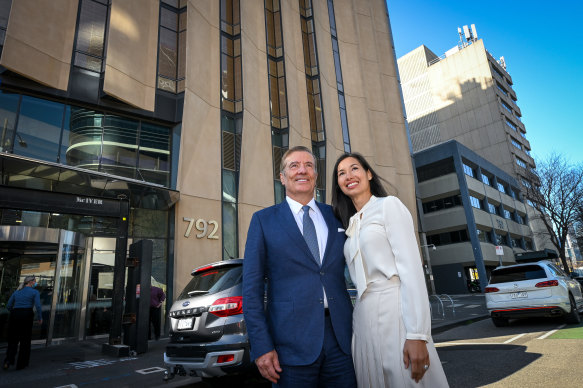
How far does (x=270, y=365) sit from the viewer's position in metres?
1.92

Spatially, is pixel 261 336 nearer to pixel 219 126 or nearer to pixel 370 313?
pixel 370 313

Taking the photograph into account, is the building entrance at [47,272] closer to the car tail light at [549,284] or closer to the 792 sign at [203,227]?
the 792 sign at [203,227]

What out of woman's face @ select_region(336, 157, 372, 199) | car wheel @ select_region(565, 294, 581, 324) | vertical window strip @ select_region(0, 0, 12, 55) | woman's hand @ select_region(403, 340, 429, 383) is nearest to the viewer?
woman's hand @ select_region(403, 340, 429, 383)

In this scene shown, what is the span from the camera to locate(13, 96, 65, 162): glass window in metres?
→ 11.2

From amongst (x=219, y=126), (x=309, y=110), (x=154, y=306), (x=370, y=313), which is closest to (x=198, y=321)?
(x=370, y=313)

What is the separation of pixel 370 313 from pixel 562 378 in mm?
4067

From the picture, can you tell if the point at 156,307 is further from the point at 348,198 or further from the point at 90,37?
the point at 348,198

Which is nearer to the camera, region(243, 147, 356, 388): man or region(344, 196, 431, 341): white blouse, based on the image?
region(344, 196, 431, 341): white blouse

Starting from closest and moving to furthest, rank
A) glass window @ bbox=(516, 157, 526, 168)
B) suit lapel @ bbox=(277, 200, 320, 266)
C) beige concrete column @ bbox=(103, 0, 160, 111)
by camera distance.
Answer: suit lapel @ bbox=(277, 200, 320, 266)
beige concrete column @ bbox=(103, 0, 160, 111)
glass window @ bbox=(516, 157, 526, 168)

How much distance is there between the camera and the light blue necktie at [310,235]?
2238 mm

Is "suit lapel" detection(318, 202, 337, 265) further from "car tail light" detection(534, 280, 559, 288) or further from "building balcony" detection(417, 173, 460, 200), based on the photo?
"building balcony" detection(417, 173, 460, 200)

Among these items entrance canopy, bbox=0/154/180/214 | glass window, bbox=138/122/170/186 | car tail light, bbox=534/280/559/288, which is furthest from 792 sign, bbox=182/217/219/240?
car tail light, bbox=534/280/559/288

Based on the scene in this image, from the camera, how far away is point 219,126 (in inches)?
619

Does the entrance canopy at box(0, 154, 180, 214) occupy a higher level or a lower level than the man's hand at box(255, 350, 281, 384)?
higher
